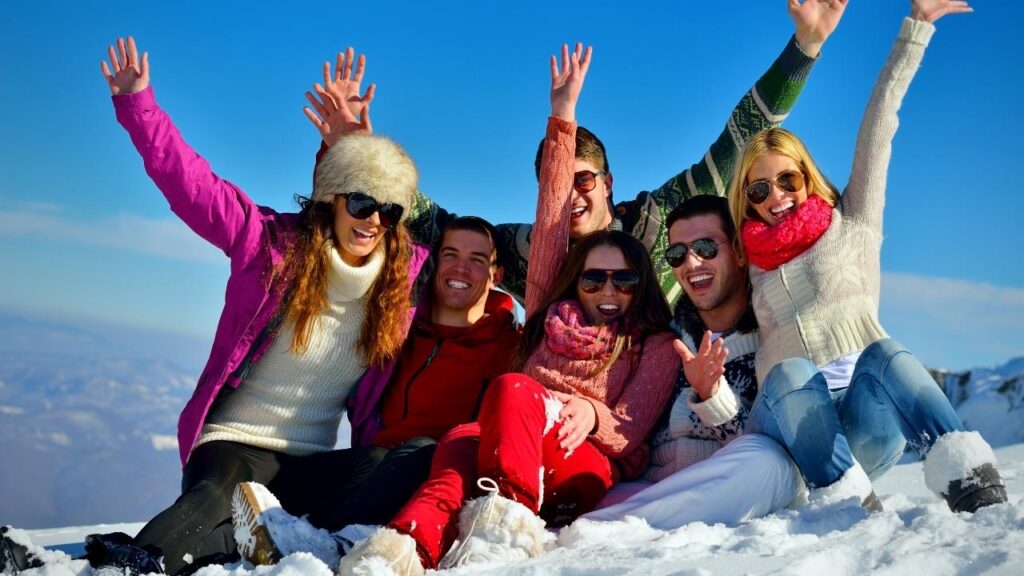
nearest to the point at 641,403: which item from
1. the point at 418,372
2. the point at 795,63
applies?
the point at 418,372

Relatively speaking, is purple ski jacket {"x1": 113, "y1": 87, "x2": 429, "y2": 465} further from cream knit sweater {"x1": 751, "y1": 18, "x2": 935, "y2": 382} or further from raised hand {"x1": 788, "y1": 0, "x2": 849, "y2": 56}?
raised hand {"x1": 788, "y1": 0, "x2": 849, "y2": 56}

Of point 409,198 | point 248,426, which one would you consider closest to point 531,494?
point 248,426

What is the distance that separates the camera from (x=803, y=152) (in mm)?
4387

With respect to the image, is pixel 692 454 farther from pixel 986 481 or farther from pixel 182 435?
pixel 182 435

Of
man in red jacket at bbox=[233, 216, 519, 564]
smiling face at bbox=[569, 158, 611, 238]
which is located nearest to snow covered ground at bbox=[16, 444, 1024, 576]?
man in red jacket at bbox=[233, 216, 519, 564]

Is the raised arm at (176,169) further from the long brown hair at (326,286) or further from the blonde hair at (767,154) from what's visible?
the blonde hair at (767,154)

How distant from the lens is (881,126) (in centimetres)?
418

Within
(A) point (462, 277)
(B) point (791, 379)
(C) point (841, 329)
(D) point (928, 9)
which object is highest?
(D) point (928, 9)

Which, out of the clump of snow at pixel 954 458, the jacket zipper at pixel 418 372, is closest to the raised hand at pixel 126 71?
the jacket zipper at pixel 418 372

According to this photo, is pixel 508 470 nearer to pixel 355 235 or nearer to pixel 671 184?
pixel 355 235

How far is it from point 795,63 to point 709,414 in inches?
102

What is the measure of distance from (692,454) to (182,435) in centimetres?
245

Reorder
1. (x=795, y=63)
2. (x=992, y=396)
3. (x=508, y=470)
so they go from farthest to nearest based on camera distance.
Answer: (x=992, y=396) → (x=795, y=63) → (x=508, y=470)

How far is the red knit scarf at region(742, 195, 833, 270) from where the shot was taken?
13.5ft
